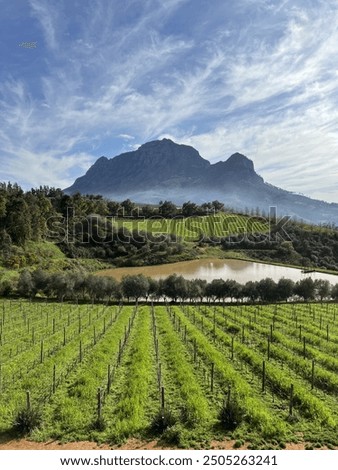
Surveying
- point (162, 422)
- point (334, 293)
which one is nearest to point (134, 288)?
point (334, 293)

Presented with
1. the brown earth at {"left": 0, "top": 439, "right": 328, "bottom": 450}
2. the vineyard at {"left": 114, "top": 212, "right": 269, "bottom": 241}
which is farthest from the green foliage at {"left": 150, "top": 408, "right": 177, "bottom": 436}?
the vineyard at {"left": 114, "top": 212, "right": 269, "bottom": 241}

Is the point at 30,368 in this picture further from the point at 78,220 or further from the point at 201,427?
the point at 78,220

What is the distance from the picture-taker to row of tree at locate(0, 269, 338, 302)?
63375 mm

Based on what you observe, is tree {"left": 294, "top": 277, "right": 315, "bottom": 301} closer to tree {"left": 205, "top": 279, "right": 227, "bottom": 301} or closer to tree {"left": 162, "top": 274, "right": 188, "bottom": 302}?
tree {"left": 205, "top": 279, "right": 227, "bottom": 301}

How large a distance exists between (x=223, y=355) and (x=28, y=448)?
14951mm

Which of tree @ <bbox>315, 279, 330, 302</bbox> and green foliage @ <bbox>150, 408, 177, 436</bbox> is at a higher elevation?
tree @ <bbox>315, 279, 330, 302</bbox>

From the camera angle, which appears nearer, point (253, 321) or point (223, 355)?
point (223, 355)

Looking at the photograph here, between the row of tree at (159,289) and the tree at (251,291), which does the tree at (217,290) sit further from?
the tree at (251,291)

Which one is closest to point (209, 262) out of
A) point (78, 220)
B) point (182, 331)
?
point (78, 220)

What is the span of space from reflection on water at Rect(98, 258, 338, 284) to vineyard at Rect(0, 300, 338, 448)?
6249 centimetres

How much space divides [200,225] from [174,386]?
157m

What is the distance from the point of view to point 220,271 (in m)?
106

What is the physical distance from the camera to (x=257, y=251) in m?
140

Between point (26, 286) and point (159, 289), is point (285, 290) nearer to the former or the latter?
point (159, 289)
